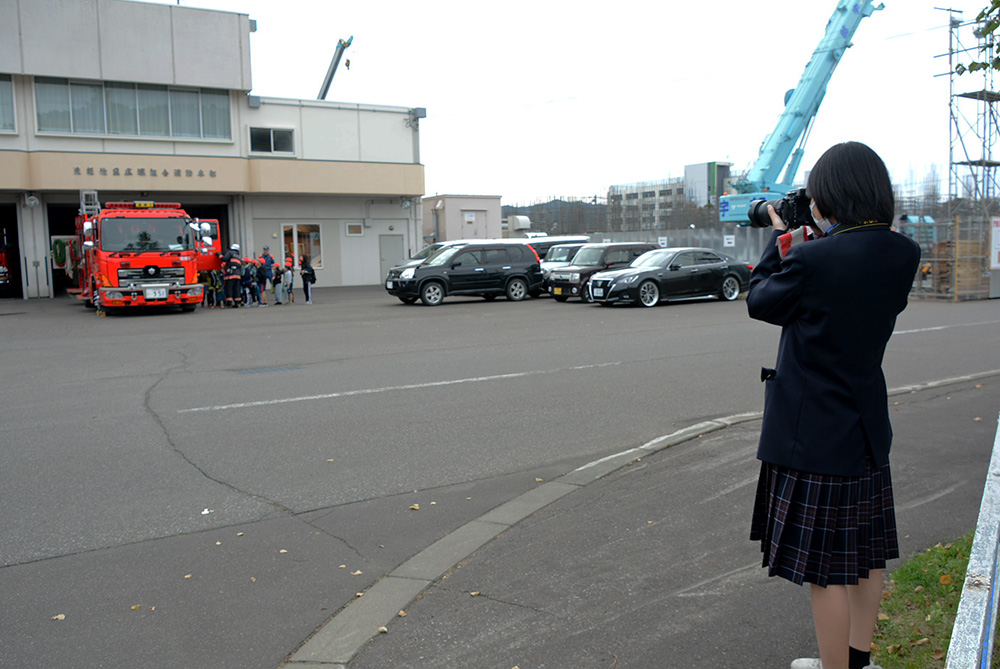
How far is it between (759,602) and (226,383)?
7.50 meters

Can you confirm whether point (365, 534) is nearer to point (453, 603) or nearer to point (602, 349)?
point (453, 603)

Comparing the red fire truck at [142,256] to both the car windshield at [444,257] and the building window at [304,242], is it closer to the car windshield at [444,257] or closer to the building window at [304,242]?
the car windshield at [444,257]

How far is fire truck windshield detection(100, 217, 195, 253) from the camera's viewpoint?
66.7 ft

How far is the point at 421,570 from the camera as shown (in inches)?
168

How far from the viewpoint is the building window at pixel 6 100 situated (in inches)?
1050

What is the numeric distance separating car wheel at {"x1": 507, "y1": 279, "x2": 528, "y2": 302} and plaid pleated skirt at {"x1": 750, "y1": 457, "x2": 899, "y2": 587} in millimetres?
20572

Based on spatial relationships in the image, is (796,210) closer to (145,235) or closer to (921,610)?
(921,610)

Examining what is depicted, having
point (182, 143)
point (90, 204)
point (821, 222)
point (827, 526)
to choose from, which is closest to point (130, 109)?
point (182, 143)

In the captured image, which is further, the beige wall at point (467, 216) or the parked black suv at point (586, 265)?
the beige wall at point (467, 216)

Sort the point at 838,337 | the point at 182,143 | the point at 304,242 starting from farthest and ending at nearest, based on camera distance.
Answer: the point at 304,242, the point at 182,143, the point at 838,337

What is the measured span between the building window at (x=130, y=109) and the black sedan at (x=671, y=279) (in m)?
17.4

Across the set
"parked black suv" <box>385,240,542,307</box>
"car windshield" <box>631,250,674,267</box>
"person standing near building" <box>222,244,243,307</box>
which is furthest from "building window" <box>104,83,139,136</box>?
"car windshield" <box>631,250,674,267</box>

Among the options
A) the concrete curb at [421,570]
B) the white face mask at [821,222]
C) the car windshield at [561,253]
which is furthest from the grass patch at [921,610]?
the car windshield at [561,253]

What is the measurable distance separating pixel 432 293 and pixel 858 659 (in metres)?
19.7
